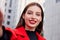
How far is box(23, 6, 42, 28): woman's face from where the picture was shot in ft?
5.38

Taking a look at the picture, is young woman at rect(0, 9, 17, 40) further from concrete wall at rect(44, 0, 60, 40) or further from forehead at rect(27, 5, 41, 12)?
concrete wall at rect(44, 0, 60, 40)

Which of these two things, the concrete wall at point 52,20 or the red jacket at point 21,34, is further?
the concrete wall at point 52,20

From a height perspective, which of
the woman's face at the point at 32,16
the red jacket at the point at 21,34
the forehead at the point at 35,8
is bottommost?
the red jacket at the point at 21,34

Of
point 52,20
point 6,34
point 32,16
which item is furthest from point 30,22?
point 52,20

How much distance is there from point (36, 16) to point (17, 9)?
37.4m

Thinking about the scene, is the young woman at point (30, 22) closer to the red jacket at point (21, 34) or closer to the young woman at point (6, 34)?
the red jacket at point (21, 34)

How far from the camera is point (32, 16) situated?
64.3 inches

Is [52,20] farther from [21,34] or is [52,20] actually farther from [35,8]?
[21,34]

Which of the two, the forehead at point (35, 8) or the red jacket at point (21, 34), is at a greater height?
the forehead at point (35, 8)

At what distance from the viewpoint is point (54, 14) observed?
27.1 m

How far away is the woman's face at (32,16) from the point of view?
164cm

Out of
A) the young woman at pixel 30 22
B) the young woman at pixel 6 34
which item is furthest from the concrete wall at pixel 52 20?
the young woman at pixel 6 34

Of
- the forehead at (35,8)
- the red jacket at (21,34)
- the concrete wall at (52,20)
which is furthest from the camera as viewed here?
the concrete wall at (52,20)

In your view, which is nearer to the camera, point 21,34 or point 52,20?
point 21,34
